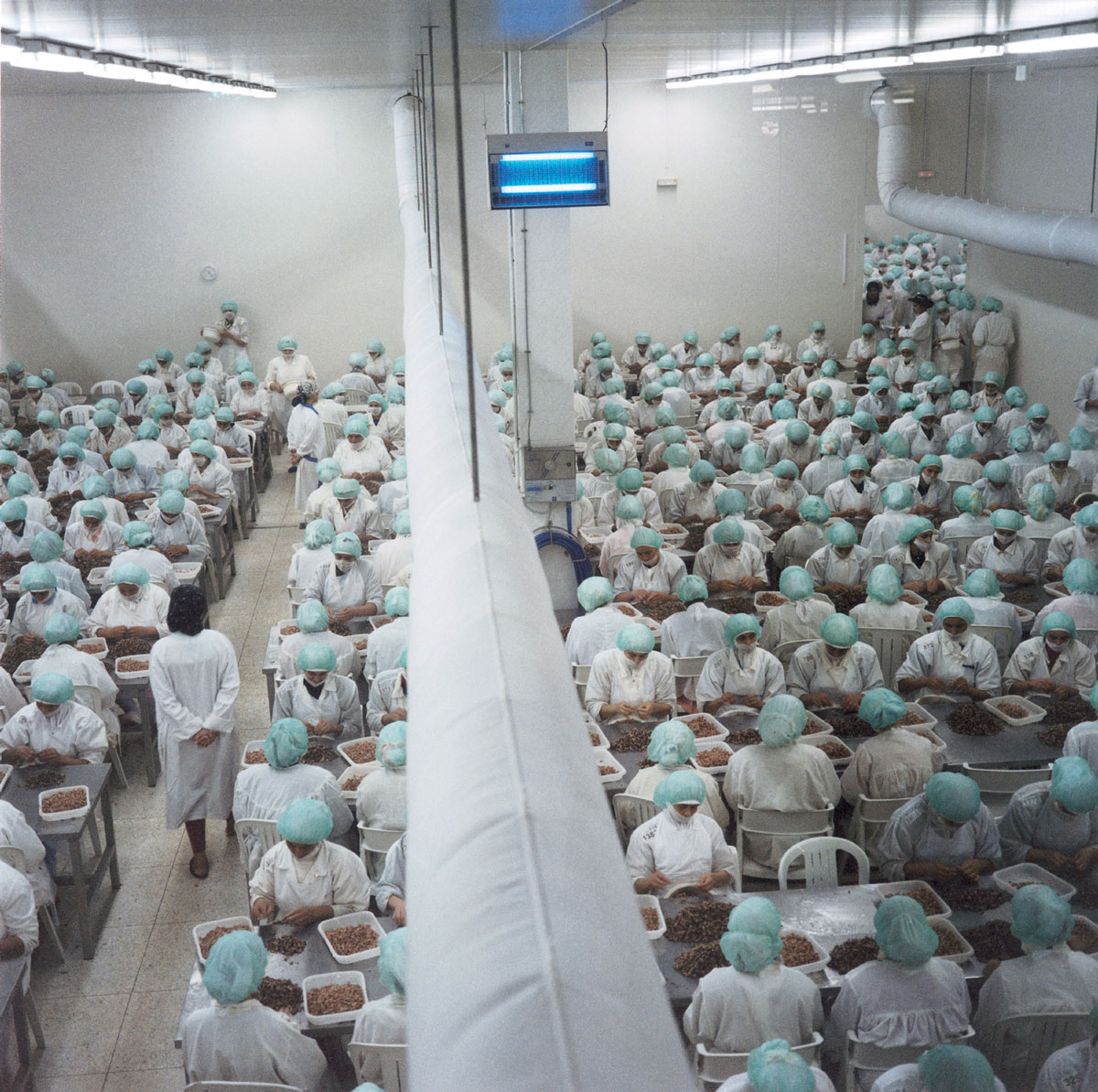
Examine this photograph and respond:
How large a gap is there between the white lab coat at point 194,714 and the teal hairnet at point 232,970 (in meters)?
2.90

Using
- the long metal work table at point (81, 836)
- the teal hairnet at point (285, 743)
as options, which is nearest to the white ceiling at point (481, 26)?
the teal hairnet at point (285, 743)

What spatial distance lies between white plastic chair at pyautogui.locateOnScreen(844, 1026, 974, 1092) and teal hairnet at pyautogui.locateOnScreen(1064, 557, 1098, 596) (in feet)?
13.8

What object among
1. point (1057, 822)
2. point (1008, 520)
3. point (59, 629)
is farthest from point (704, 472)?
point (59, 629)

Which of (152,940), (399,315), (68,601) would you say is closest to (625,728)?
(152,940)

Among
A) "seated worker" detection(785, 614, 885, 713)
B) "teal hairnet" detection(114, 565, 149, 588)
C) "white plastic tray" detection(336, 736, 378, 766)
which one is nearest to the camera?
"white plastic tray" detection(336, 736, 378, 766)

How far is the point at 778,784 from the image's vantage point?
6.29 meters

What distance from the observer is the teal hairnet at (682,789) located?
5.74 meters

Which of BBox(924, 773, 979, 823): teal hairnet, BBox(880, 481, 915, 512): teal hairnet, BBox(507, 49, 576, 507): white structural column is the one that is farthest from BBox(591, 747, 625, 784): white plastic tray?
BBox(880, 481, 915, 512): teal hairnet

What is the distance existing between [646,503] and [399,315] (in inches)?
330

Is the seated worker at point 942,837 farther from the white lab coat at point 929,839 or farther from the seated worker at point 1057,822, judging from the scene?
the seated worker at point 1057,822

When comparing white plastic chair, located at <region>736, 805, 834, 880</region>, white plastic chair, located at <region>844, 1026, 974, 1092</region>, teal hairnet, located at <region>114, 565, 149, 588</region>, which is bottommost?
white plastic chair, located at <region>844, 1026, 974, 1092</region>

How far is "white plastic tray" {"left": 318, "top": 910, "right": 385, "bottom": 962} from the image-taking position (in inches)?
197

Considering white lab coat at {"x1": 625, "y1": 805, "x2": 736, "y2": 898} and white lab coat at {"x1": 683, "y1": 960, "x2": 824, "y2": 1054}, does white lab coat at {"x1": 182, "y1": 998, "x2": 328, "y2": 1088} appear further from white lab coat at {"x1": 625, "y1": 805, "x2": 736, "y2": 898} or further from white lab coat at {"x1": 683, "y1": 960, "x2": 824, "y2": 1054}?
white lab coat at {"x1": 625, "y1": 805, "x2": 736, "y2": 898}

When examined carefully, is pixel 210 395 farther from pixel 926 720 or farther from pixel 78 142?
pixel 926 720
